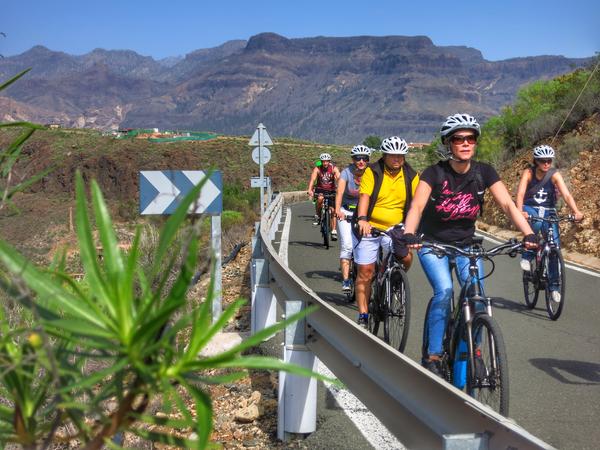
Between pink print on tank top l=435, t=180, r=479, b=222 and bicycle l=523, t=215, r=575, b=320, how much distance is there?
369 cm

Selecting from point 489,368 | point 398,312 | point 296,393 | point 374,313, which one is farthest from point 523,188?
point 296,393

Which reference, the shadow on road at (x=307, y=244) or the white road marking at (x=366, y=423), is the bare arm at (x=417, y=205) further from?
the shadow on road at (x=307, y=244)

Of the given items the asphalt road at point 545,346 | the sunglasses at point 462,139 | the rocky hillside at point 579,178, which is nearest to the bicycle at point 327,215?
the asphalt road at point 545,346

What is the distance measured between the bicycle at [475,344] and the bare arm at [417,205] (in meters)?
0.28

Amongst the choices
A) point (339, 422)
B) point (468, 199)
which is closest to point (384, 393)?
point (339, 422)

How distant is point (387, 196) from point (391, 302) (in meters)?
1.16

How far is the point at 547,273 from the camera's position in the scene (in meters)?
9.71

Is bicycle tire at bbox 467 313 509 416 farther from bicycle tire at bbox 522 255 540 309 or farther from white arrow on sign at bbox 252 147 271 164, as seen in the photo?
white arrow on sign at bbox 252 147 271 164

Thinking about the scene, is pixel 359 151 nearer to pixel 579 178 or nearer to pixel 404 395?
pixel 404 395

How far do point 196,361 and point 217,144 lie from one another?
352ft

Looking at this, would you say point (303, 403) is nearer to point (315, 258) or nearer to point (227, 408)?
point (227, 408)

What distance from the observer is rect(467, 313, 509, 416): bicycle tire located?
463 cm

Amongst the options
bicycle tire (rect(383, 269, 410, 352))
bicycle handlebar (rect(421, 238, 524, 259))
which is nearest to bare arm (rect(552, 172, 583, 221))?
bicycle tire (rect(383, 269, 410, 352))

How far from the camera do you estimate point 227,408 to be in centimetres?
569
